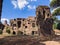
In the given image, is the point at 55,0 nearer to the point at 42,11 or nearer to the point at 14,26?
the point at 42,11

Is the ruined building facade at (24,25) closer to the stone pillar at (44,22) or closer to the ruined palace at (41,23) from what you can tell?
the ruined palace at (41,23)

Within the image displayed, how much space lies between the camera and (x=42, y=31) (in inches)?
1156

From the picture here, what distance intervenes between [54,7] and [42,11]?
2599mm

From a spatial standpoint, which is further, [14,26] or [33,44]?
[14,26]

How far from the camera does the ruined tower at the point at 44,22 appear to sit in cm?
2973

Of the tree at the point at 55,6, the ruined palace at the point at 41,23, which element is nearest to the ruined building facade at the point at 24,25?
the ruined palace at the point at 41,23

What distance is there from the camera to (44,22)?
30172 millimetres

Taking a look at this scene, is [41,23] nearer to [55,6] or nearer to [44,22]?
[44,22]

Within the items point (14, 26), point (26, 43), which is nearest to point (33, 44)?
point (26, 43)

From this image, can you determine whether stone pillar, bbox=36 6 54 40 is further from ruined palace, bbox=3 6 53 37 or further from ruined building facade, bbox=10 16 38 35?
ruined building facade, bbox=10 16 38 35

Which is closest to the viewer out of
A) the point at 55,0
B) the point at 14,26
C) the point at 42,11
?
the point at 55,0

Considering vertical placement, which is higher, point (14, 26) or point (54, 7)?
point (54, 7)

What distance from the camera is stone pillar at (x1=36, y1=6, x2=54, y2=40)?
29.7 m

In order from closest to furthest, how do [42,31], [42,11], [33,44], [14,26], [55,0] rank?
[33,44], [42,31], [55,0], [42,11], [14,26]
